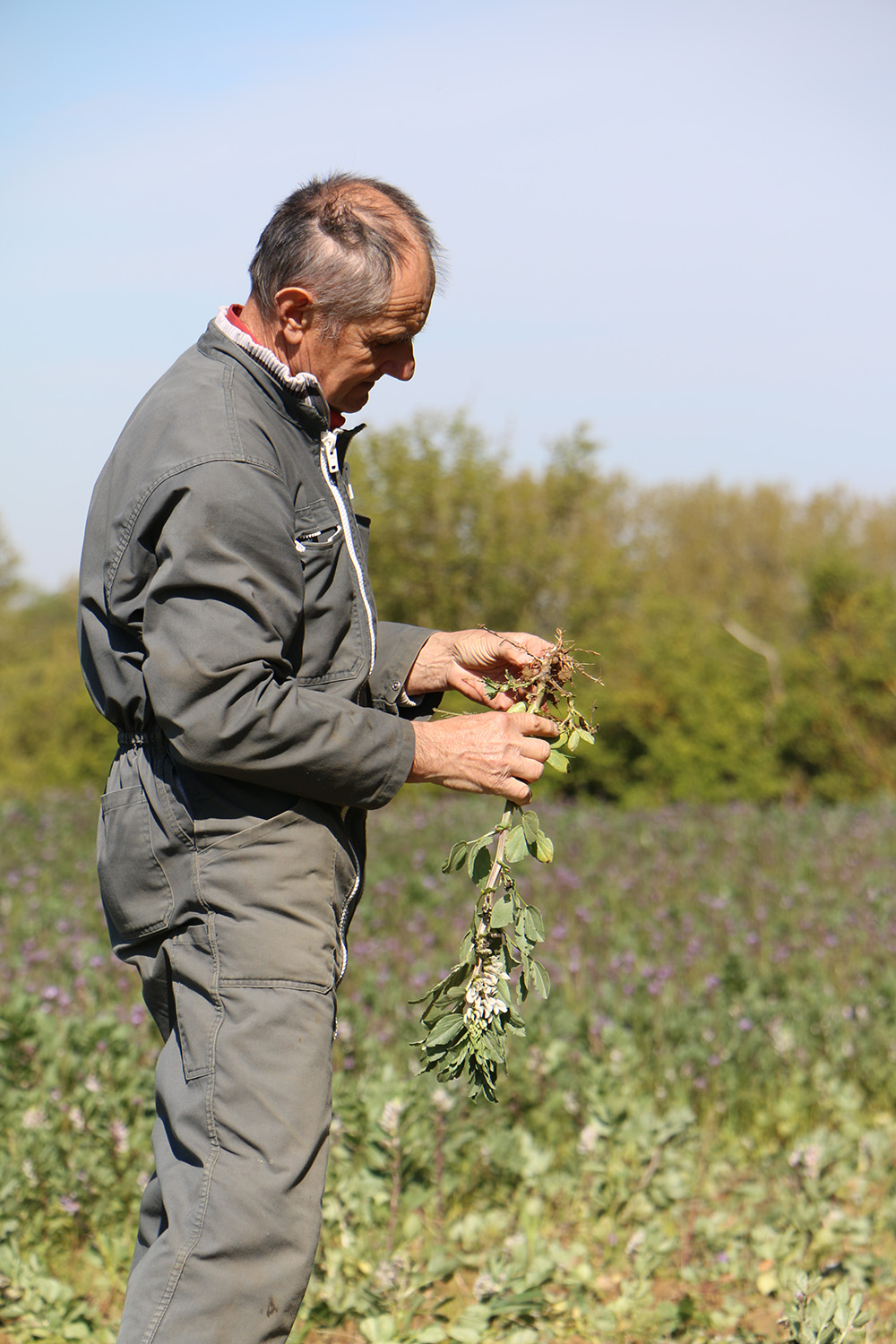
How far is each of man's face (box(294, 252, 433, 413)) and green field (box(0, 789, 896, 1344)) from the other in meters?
1.77

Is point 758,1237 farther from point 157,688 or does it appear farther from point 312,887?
point 157,688

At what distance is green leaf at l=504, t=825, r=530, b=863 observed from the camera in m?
2.08

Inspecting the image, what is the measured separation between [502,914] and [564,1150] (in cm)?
188

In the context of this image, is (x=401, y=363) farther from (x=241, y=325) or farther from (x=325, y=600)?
(x=325, y=600)

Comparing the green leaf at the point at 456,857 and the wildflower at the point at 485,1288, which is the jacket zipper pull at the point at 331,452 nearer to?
the green leaf at the point at 456,857

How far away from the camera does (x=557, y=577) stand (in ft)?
40.5

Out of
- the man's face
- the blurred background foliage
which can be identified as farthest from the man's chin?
the blurred background foliage

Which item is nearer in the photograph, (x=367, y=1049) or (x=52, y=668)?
(x=367, y=1049)

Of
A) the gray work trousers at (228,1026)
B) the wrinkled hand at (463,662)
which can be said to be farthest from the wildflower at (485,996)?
the wrinkled hand at (463,662)

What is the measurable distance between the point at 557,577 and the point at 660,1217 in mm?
9494

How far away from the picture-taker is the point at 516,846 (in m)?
2.09

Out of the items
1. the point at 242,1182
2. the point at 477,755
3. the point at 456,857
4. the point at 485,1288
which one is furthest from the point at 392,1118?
the point at 477,755

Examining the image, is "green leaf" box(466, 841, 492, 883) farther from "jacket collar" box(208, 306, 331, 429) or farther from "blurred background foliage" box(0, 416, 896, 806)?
"blurred background foliage" box(0, 416, 896, 806)

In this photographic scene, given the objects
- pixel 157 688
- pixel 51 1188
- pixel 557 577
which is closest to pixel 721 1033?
pixel 51 1188
